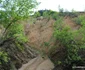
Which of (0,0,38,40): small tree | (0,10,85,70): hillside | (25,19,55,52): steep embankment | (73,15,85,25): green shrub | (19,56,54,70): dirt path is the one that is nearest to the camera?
(0,0,38,40): small tree

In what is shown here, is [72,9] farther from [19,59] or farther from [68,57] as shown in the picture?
[19,59]

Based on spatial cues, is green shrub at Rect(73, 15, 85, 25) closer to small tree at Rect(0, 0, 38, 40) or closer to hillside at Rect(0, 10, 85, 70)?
hillside at Rect(0, 10, 85, 70)

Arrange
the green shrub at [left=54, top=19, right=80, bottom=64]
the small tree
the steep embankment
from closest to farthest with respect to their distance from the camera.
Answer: the small tree, the green shrub at [left=54, top=19, right=80, bottom=64], the steep embankment

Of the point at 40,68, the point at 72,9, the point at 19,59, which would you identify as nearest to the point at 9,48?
the point at 19,59

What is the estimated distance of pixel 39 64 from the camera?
1936cm

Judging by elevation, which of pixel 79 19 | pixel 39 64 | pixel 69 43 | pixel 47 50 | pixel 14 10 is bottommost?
pixel 39 64

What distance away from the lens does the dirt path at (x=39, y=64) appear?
60.9ft

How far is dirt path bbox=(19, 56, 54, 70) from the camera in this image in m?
18.6

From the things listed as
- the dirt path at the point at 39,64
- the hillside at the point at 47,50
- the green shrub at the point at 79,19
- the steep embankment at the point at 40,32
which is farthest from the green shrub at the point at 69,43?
the steep embankment at the point at 40,32

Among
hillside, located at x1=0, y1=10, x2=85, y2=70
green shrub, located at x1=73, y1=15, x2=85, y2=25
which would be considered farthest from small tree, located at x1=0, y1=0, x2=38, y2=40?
green shrub, located at x1=73, y1=15, x2=85, y2=25

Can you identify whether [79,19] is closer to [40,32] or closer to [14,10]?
[40,32]

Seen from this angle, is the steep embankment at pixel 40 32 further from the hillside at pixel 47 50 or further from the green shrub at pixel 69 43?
the green shrub at pixel 69 43

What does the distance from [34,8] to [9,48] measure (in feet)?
13.4

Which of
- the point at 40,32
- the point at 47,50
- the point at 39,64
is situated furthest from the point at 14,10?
the point at 40,32
